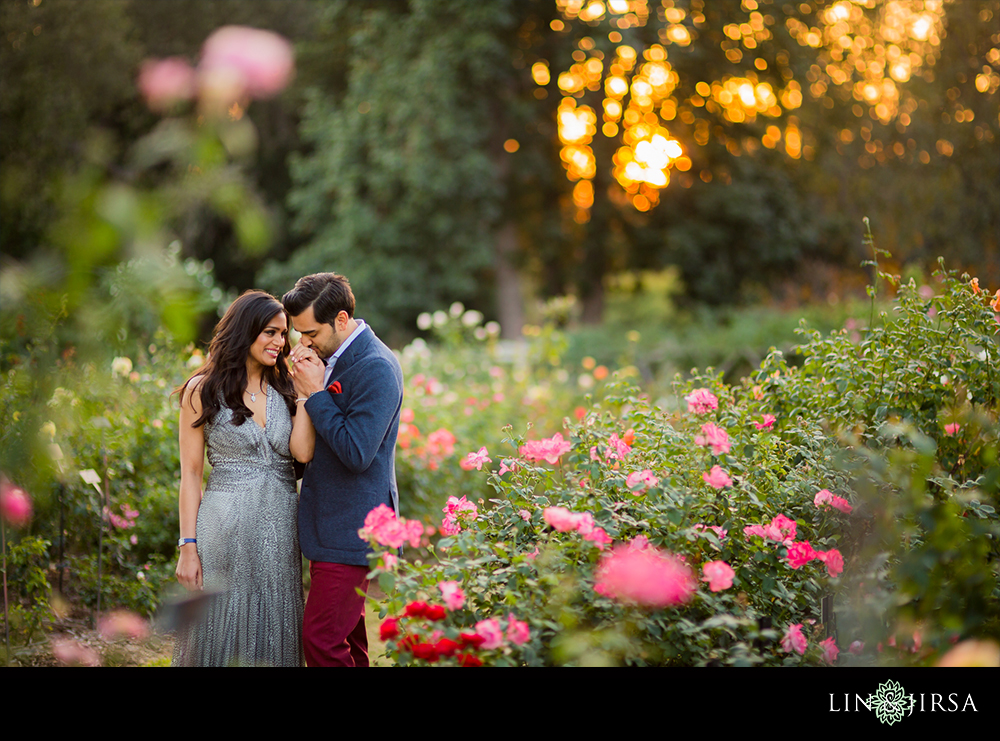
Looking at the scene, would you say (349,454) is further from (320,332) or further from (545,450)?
(545,450)

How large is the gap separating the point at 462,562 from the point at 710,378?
161cm

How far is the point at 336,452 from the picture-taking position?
250 centimetres

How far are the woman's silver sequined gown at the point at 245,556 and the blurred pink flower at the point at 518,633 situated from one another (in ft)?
3.69

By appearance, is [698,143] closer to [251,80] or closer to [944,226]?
[944,226]

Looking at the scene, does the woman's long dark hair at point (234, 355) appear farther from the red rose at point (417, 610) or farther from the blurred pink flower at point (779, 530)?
the blurred pink flower at point (779, 530)

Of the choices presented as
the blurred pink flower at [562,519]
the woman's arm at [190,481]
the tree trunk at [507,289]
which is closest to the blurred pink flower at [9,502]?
the woman's arm at [190,481]

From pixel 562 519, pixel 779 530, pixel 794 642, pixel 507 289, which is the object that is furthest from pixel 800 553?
pixel 507 289

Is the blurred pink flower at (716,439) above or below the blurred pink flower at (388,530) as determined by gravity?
above

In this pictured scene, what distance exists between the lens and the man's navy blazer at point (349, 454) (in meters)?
2.51

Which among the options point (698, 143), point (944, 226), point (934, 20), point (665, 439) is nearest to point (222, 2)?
point (698, 143)

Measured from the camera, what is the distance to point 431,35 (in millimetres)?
16156

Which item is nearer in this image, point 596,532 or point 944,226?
point 596,532
